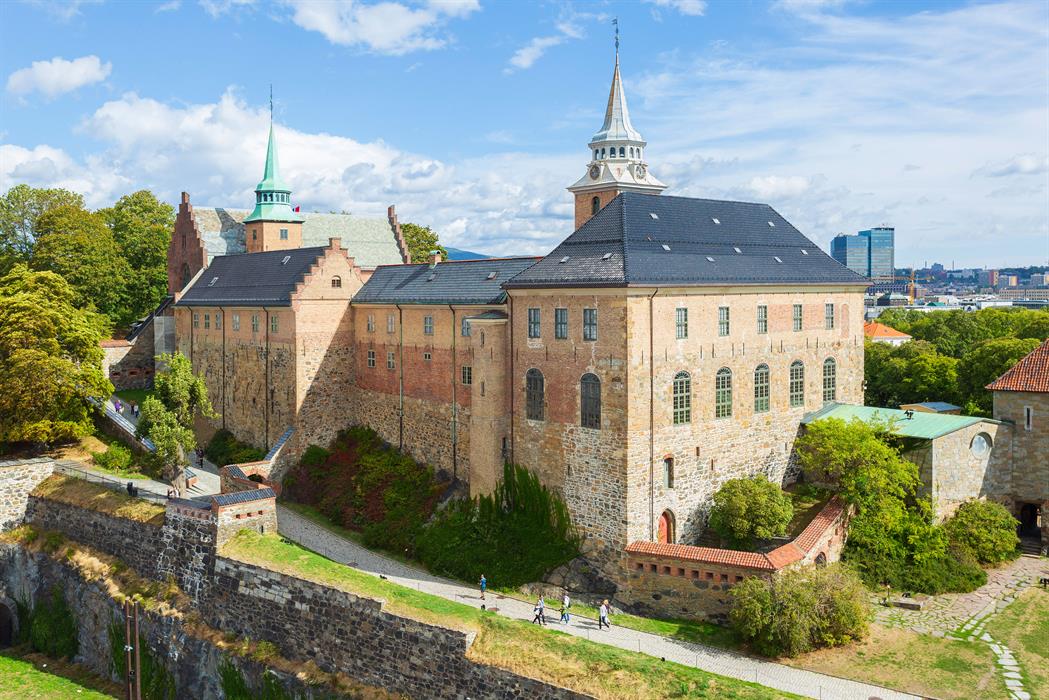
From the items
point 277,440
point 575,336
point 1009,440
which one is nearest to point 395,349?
point 277,440

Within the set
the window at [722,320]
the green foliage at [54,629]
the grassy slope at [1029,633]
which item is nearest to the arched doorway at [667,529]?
the window at [722,320]

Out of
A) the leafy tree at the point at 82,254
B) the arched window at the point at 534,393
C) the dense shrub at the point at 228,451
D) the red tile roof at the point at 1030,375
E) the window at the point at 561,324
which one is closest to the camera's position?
the window at the point at 561,324

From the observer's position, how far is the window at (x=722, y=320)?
36281 mm

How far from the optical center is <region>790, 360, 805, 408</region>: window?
39.7 meters

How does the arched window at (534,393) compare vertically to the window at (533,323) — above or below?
below

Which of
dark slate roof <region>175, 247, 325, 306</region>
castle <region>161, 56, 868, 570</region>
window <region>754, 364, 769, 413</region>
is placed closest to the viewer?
castle <region>161, 56, 868, 570</region>

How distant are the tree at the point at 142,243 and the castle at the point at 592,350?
46.7 feet

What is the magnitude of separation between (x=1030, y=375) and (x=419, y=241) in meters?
50.9

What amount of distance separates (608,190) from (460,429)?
16882 mm

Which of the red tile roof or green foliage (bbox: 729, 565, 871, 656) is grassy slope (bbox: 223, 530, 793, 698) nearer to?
green foliage (bbox: 729, 565, 871, 656)

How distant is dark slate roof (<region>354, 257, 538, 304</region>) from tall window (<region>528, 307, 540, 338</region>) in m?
3.03

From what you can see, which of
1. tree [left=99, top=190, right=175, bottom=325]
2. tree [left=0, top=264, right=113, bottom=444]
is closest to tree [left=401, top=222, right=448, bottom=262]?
tree [left=99, top=190, right=175, bottom=325]

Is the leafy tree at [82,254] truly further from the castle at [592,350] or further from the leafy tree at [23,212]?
the castle at [592,350]

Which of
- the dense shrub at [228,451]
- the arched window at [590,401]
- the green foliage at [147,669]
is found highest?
the arched window at [590,401]
